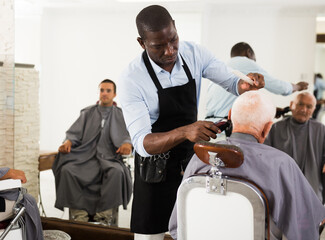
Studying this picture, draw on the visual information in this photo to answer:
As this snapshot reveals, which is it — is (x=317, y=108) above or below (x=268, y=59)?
below

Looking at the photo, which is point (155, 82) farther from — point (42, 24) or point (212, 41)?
point (42, 24)

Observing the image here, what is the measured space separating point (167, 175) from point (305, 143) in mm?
1279

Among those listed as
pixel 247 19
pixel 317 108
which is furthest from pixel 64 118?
pixel 317 108

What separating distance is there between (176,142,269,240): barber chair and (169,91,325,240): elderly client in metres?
0.09

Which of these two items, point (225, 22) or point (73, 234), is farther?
point (73, 234)

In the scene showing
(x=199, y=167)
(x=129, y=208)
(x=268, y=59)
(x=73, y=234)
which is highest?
(x=268, y=59)

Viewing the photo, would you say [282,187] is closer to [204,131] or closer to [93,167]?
[204,131]

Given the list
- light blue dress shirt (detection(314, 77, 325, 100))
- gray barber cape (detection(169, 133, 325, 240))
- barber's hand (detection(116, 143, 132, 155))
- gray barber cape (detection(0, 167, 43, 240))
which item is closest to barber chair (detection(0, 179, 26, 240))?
gray barber cape (detection(0, 167, 43, 240))

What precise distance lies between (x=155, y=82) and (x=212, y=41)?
88cm

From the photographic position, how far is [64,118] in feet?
10.7

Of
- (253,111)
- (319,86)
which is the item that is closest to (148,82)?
(253,111)

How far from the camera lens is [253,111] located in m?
1.58

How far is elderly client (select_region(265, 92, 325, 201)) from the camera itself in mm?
2625

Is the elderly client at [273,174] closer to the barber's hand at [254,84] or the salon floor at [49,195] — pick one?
the barber's hand at [254,84]
